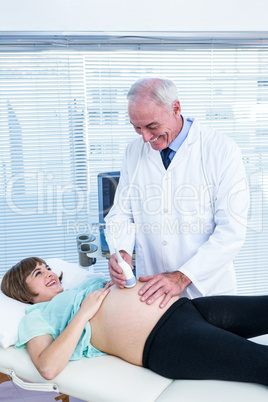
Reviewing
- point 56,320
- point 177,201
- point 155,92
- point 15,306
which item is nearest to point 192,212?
point 177,201

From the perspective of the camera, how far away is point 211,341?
1275mm

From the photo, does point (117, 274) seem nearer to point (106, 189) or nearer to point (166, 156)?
point (166, 156)

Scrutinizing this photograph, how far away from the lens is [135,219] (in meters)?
1.82

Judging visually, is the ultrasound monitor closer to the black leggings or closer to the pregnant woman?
the pregnant woman

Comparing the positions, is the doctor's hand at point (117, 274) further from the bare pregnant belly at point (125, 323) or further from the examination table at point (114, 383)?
the examination table at point (114, 383)

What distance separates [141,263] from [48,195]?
46.9 inches

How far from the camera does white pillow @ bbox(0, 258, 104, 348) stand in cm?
148

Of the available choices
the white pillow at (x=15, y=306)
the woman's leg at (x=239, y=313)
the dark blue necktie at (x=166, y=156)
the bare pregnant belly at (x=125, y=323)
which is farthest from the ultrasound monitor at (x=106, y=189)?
the woman's leg at (x=239, y=313)

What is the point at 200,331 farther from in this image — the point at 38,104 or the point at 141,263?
the point at 38,104

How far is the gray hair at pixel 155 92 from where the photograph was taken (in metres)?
1.50

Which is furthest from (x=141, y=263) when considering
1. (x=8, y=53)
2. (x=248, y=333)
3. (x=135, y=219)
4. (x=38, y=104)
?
(x=8, y=53)
